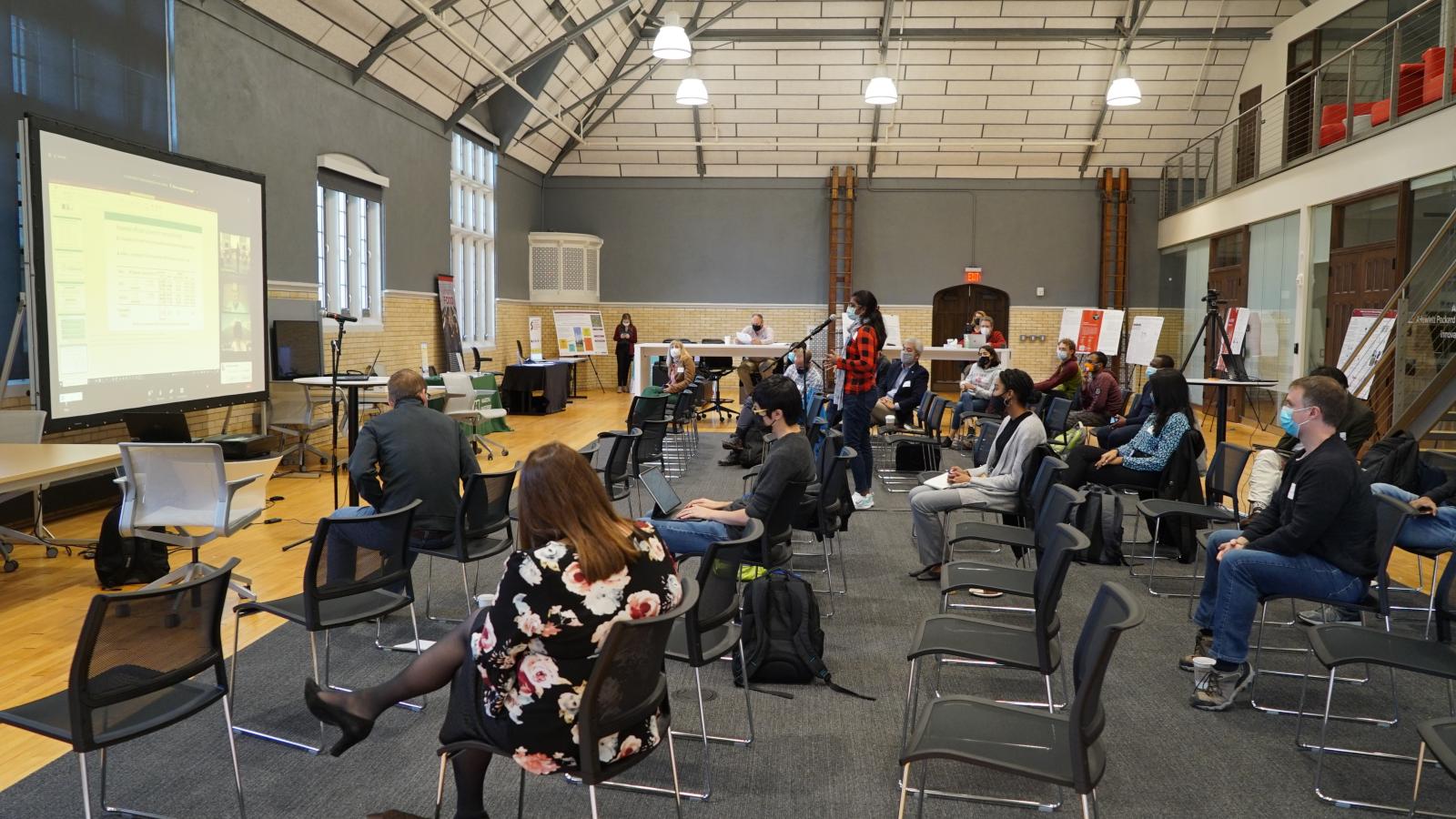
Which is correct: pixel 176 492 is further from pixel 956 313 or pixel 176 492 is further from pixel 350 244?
pixel 956 313

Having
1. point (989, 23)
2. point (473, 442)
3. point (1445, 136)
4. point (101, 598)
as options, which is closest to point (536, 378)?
point (473, 442)

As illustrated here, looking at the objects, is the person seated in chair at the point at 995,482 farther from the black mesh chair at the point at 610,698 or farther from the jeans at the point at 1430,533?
the black mesh chair at the point at 610,698

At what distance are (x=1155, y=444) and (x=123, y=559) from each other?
568 cm

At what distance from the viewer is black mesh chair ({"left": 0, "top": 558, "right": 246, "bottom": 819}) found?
7.65 feet

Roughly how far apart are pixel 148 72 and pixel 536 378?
7.63 m

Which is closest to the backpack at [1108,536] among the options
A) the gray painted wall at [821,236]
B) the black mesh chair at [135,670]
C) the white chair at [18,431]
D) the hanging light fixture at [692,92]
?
the black mesh chair at [135,670]

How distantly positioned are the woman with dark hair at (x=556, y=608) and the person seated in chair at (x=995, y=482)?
127 inches

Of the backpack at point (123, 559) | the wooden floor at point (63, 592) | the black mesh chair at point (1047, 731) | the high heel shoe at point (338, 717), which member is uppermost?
the black mesh chair at point (1047, 731)

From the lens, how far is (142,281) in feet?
22.3

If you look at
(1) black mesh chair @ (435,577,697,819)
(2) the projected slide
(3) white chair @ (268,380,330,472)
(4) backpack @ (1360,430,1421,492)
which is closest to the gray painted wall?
(3) white chair @ (268,380,330,472)

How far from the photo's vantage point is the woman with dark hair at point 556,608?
2.29 m

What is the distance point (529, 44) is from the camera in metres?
13.3

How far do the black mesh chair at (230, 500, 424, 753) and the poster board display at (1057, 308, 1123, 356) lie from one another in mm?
14811

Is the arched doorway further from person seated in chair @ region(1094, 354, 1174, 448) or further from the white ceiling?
person seated in chair @ region(1094, 354, 1174, 448)
